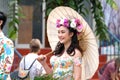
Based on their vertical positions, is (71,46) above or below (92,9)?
below

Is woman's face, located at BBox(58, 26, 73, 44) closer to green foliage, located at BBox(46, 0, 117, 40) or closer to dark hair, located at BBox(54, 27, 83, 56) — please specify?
dark hair, located at BBox(54, 27, 83, 56)

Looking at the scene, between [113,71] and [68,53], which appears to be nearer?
[68,53]

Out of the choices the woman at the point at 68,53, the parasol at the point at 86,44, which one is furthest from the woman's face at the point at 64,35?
the parasol at the point at 86,44

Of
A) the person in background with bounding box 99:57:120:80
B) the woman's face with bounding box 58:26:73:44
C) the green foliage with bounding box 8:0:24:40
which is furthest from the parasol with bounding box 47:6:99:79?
the person in background with bounding box 99:57:120:80

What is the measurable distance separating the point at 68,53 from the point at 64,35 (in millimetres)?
231

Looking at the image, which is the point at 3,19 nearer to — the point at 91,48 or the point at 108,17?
the point at 91,48

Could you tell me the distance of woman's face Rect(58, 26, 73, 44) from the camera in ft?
21.4

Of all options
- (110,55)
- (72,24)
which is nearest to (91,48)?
(72,24)

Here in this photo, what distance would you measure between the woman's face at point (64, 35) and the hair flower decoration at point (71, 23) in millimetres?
53

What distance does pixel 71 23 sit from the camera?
6.62m

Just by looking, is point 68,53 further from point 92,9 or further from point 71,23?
point 92,9

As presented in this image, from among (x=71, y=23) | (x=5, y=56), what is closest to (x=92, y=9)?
(x=71, y=23)

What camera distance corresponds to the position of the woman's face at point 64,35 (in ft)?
21.4

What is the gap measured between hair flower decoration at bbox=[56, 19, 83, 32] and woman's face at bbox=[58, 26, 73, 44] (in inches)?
2.1
